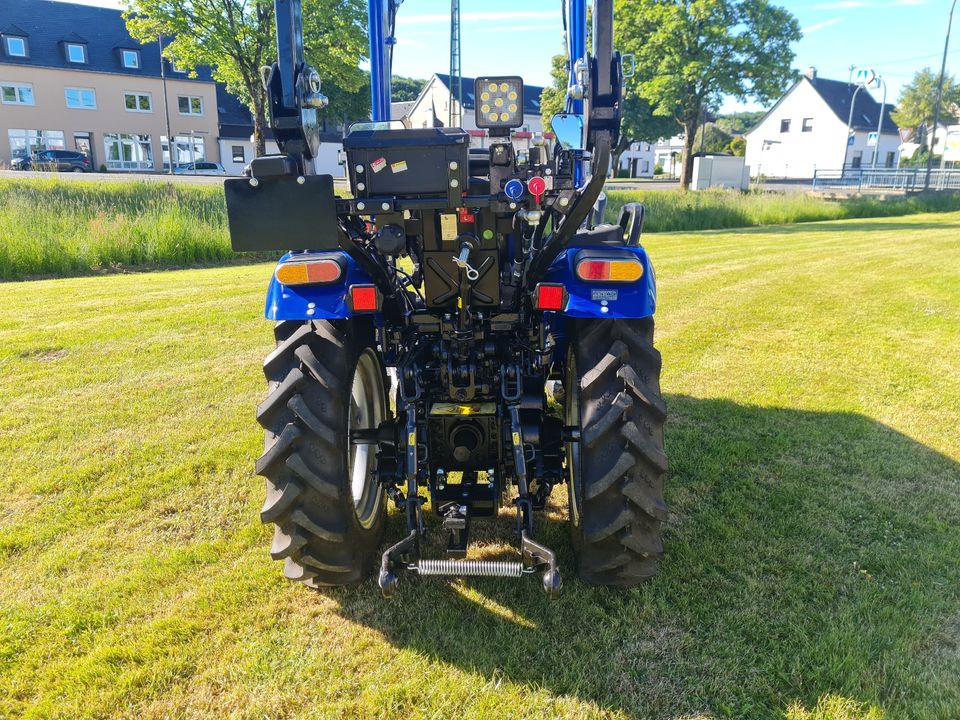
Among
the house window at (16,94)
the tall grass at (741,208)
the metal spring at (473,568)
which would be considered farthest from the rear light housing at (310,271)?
the house window at (16,94)

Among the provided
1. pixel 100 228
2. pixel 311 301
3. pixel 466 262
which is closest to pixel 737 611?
pixel 466 262

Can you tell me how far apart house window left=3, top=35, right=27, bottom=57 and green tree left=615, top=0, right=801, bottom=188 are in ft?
107

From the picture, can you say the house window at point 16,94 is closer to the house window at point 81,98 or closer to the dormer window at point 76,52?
the house window at point 81,98

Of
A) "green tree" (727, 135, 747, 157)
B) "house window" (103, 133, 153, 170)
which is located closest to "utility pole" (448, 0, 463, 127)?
"house window" (103, 133, 153, 170)

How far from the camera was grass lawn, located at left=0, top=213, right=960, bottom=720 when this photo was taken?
8.38ft

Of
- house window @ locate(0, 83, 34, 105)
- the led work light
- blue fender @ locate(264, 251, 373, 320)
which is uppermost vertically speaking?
house window @ locate(0, 83, 34, 105)

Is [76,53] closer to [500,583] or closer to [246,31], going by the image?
[246,31]

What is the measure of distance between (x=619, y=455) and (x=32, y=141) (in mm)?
47121

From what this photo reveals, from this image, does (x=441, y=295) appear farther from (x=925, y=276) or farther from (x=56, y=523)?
(x=925, y=276)

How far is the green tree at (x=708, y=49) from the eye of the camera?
2906 cm

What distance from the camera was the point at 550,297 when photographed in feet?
9.41

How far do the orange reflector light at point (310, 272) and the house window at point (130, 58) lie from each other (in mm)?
47584

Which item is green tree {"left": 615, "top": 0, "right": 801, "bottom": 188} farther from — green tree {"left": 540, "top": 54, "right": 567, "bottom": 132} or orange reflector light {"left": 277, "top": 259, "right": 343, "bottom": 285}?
orange reflector light {"left": 277, "top": 259, "right": 343, "bottom": 285}

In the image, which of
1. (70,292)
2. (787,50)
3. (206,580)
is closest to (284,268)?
(206,580)
